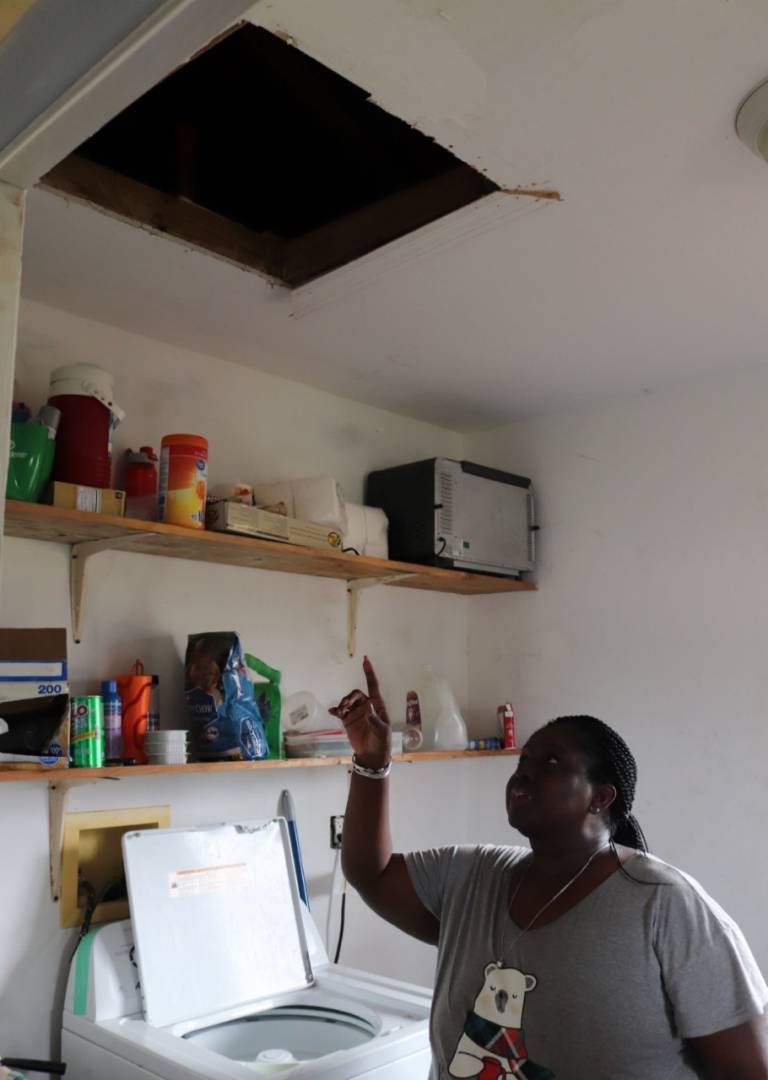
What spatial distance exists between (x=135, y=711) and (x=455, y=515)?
1122mm

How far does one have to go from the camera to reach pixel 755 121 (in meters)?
1.55

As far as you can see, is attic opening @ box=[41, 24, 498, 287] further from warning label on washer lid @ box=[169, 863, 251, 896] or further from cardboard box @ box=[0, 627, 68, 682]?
warning label on washer lid @ box=[169, 863, 251, 896]

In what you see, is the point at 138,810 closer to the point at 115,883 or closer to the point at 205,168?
the point at 115,883

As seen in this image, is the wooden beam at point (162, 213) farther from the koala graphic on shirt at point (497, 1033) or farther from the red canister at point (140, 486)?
the koala graphic on shirt at point (497, 1033)

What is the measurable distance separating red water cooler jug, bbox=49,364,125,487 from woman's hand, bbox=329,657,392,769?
0.78 m

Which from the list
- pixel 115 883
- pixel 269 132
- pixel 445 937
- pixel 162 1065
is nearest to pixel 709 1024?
pixel 445 937

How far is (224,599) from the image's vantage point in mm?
2574

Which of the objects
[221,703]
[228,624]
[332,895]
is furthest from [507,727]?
[221,703]

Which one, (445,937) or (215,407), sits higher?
(215,407)

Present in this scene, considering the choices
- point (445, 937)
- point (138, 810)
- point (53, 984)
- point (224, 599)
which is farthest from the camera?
point (224, 599)

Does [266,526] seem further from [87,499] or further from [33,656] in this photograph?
[33,656]

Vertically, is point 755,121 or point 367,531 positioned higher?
point 755,121

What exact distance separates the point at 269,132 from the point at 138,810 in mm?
1607

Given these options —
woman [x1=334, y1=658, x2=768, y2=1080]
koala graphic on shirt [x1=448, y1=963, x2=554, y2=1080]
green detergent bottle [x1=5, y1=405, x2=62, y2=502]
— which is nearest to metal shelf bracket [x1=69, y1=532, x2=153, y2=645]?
green detergent bottle [x1=5, y1=405, x2=62, y2=502]
